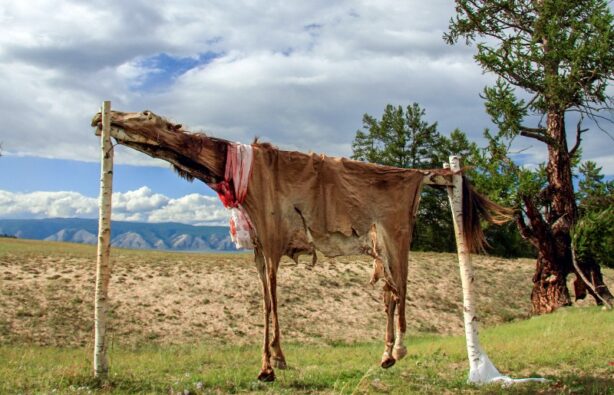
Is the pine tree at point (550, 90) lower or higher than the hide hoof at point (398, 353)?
higher

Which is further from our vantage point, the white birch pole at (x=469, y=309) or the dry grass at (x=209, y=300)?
the dry grass at (x=209, y=300)

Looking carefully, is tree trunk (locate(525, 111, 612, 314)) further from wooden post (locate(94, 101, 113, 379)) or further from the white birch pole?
wooden post (locate(94, 101, 113, 379))

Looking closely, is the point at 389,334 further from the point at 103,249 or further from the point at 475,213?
the point at 103,249

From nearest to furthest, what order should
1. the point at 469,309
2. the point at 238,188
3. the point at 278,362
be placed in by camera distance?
the point at 238,188 < the point at 278,362 < the point at 469,309

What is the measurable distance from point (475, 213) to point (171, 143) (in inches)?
216

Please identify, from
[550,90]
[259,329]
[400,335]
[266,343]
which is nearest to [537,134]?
[550,90]

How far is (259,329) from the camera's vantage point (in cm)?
1941

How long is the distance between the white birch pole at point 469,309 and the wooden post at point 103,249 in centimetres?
567

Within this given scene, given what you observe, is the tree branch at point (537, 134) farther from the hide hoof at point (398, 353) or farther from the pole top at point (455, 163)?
the hide hoof at point (398, 353)

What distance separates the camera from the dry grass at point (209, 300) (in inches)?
707

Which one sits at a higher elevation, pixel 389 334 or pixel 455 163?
pixel 455 163

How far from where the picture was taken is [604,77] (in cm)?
1941

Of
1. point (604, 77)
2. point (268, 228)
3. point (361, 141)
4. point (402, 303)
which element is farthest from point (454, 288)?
point (361, 141)

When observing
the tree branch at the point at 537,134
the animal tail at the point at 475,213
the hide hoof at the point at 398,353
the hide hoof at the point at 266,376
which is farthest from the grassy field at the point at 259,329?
the tree branch at the point at 537,134
